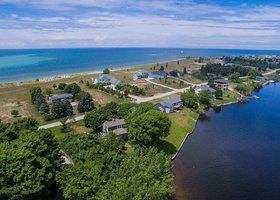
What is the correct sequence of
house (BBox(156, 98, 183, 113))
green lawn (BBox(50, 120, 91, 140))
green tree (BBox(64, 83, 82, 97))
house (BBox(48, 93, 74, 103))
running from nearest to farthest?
1. green lawn (BBox(50, 120, 91, 140))
2. house (BBox(156, 98, 183, 113))
3. house (BBox(48, 93, 74, 103))
4. green tree (BBox(64, 83, 82, 97))

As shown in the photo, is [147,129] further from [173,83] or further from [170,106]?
[173,83]

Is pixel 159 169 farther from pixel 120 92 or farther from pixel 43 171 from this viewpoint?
pixel 120 92

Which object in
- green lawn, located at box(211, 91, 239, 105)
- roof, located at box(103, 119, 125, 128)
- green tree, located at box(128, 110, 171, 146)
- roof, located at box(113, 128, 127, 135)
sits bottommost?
green lawn, located at box(211, 91, 239, 105)

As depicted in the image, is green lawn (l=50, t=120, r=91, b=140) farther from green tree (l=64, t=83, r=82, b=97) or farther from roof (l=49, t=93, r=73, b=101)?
green tree (l=64, t=83, r=82, b=97)

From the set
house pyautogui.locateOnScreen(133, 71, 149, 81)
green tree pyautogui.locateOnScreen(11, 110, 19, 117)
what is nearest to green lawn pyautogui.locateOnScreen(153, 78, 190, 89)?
house pyautogui.locateOnScreen(133, 71, 149, 81)

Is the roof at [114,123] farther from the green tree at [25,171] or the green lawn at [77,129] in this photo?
the green tree at [25,171]

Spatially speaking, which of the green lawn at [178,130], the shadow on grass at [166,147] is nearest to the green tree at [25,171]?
the shadow on grass at [166,147]
